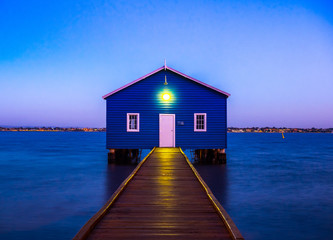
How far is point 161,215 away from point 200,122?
15.2m

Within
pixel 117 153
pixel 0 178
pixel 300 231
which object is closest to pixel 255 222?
pixel 300 231

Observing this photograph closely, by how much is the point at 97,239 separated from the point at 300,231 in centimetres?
706

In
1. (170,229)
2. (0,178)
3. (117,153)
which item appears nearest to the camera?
(170,229)

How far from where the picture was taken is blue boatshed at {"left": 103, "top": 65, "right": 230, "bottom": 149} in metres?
20.6

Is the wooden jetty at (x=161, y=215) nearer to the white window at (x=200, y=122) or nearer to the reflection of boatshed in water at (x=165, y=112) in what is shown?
the reflection of boatshed in water at (x=165, y=112)

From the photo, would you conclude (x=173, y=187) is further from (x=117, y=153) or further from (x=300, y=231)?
(x=117, y=153)

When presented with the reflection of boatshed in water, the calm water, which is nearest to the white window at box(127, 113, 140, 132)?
the reflection of boatshed in water

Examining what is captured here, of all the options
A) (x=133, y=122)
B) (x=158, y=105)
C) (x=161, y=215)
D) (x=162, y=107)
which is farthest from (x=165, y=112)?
(x=161, y=215)

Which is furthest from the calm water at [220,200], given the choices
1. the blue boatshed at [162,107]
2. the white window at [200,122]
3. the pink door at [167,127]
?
the pink door at [167,127]

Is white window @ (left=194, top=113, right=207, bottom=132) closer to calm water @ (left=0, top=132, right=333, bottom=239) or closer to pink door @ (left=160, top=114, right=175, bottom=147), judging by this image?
pink door @ (left=160, top=114, right=175, bottom=147)

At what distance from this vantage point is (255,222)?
10.1 metres

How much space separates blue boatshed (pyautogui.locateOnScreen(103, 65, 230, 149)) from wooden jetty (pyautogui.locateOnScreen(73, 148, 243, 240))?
38.0 ft

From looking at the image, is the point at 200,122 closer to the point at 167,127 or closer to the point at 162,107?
the point at 167,127

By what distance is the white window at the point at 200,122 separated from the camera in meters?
20.7
